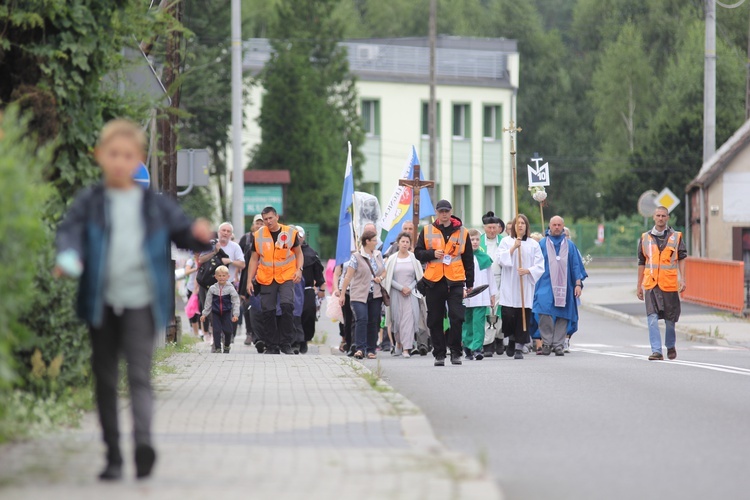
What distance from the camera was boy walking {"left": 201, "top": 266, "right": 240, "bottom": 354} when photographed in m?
20.0

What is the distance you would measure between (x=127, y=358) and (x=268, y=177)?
40.4 m

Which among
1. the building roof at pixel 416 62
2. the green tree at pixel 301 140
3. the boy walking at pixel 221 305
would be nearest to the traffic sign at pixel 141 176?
the boy walking at pixel 221 305

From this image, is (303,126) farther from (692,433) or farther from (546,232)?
(692,433)

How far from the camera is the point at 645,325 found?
29750 millimetres

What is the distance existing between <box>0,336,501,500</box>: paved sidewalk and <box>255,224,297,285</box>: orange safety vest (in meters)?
6.16

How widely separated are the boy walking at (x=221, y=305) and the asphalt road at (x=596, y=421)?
2.67 m

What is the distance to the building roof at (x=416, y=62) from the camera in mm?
66250

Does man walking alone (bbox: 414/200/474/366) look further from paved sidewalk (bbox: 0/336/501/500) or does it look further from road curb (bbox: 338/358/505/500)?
road curb (bbox: 338/358/505/500)

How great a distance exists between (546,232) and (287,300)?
3890mm

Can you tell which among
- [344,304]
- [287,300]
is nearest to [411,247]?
[344,304]

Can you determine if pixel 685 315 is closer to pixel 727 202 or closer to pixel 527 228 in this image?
pixel 727 202

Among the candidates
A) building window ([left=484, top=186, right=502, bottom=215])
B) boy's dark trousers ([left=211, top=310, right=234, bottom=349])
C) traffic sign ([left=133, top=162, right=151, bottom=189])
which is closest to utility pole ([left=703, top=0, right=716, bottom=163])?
boy's dark trousers ([left=211, top=310, right=234, bottom=349])

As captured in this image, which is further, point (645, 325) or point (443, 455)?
point (645, 325)

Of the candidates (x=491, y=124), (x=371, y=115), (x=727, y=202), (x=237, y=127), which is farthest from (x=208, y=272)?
(x=491, y=124)
